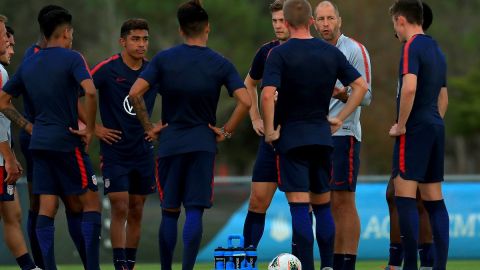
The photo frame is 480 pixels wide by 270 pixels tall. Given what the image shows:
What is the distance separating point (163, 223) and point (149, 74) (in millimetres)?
1437

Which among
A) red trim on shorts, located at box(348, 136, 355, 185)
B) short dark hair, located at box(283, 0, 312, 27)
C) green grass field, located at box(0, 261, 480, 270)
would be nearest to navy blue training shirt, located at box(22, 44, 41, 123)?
short dark hair, located at box(283, 0, 312, 27)

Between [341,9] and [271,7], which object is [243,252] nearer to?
[271,7]

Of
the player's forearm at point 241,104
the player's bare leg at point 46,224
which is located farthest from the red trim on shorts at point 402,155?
the player's bare leg at point 46,224

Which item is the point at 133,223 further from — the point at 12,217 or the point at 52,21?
the point at 52,21

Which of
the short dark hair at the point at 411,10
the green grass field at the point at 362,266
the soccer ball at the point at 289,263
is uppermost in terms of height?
the short dark hair at the point at 411,10

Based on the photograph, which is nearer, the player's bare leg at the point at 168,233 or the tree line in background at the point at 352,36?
the player's bare leg at the point at 168,233

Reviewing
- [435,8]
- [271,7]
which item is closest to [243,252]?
[271,7]

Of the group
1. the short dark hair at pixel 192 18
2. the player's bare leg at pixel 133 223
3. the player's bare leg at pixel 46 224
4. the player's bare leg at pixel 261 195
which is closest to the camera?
the short dark hair at pixel 192 18

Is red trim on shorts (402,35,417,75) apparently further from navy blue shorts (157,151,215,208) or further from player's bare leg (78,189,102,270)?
player's bare leg (78,189,102,270)

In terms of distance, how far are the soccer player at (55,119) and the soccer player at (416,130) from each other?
2.93m

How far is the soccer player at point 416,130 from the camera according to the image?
479 inches

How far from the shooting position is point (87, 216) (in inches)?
496

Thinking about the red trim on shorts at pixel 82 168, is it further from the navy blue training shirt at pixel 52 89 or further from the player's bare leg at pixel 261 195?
the player's bare leg at pixel 261 195

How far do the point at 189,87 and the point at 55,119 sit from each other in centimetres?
143
